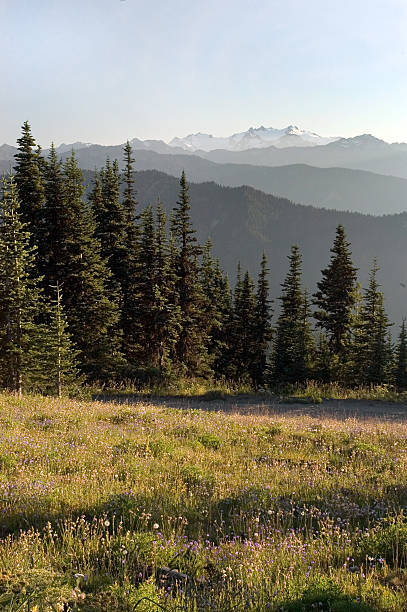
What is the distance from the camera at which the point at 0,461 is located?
6.71 metres

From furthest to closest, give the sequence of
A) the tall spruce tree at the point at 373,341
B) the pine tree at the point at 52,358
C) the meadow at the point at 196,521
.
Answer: the tall spruce tree at the point at 373,341, the pine tree at the point at 52,358, the meadow at the point at 196,521

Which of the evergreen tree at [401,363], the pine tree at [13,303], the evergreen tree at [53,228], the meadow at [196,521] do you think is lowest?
the evergreen tree at [401,363]

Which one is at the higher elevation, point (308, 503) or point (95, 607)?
point (95, 607)

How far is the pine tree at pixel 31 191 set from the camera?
30234mm

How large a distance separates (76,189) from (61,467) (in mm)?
28297

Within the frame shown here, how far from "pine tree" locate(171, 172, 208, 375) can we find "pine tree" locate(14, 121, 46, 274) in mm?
10413

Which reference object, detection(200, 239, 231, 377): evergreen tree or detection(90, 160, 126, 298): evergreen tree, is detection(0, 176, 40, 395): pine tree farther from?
detection(200, 239, 231, 377): evergreen tree

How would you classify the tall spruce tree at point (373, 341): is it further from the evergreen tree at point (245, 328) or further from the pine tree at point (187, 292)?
the pine tree at point (187, 292)

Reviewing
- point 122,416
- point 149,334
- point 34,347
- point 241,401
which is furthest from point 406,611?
point 149,334

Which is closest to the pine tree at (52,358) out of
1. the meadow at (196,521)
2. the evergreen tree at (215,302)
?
the meadow at (196,521)

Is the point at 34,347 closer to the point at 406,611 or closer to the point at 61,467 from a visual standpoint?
the point at 61,467

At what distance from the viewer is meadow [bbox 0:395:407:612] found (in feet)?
11.4

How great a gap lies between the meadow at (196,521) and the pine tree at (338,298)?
2807cm

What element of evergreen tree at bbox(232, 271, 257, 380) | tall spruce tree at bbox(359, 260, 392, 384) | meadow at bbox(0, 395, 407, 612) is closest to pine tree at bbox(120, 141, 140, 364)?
evergreen tree at bbox(232, 271, 257, 380)
